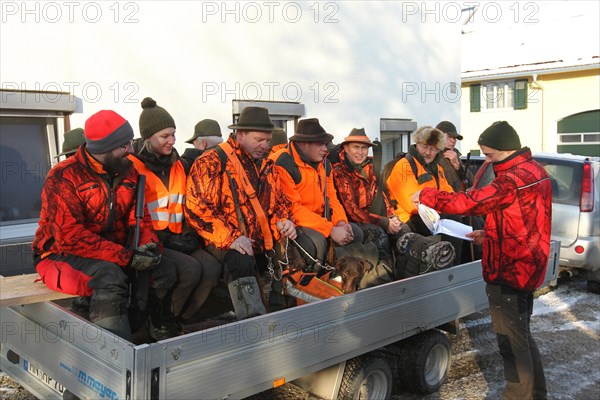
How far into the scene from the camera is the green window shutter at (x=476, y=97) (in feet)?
72.8

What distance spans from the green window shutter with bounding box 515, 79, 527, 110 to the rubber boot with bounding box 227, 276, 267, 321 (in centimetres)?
2024

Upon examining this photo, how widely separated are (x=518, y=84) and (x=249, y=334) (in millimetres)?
21024

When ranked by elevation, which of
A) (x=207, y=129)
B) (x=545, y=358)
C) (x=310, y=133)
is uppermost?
(x=207, y=129)

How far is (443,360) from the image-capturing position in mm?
4543

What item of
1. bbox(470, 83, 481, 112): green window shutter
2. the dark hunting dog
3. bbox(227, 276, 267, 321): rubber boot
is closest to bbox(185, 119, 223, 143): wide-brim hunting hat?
the dark hunting dog

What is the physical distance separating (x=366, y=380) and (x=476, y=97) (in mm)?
20411

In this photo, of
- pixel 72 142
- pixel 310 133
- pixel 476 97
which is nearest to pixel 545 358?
pixel 310 133

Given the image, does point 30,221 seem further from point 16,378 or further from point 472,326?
point 472,326

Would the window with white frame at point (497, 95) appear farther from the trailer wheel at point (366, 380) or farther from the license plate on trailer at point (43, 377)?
the license plate on trailer at point (43, 377)

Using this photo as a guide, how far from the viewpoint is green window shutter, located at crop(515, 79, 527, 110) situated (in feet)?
69.2

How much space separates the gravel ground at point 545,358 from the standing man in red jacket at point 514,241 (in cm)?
90

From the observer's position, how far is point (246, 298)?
11.2 feet

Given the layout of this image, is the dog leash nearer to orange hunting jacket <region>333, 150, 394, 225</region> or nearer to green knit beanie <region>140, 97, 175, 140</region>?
orange hunting jacket <region>333, 150, 394, 225</region>

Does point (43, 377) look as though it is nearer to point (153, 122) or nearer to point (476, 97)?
point (153, 122)
